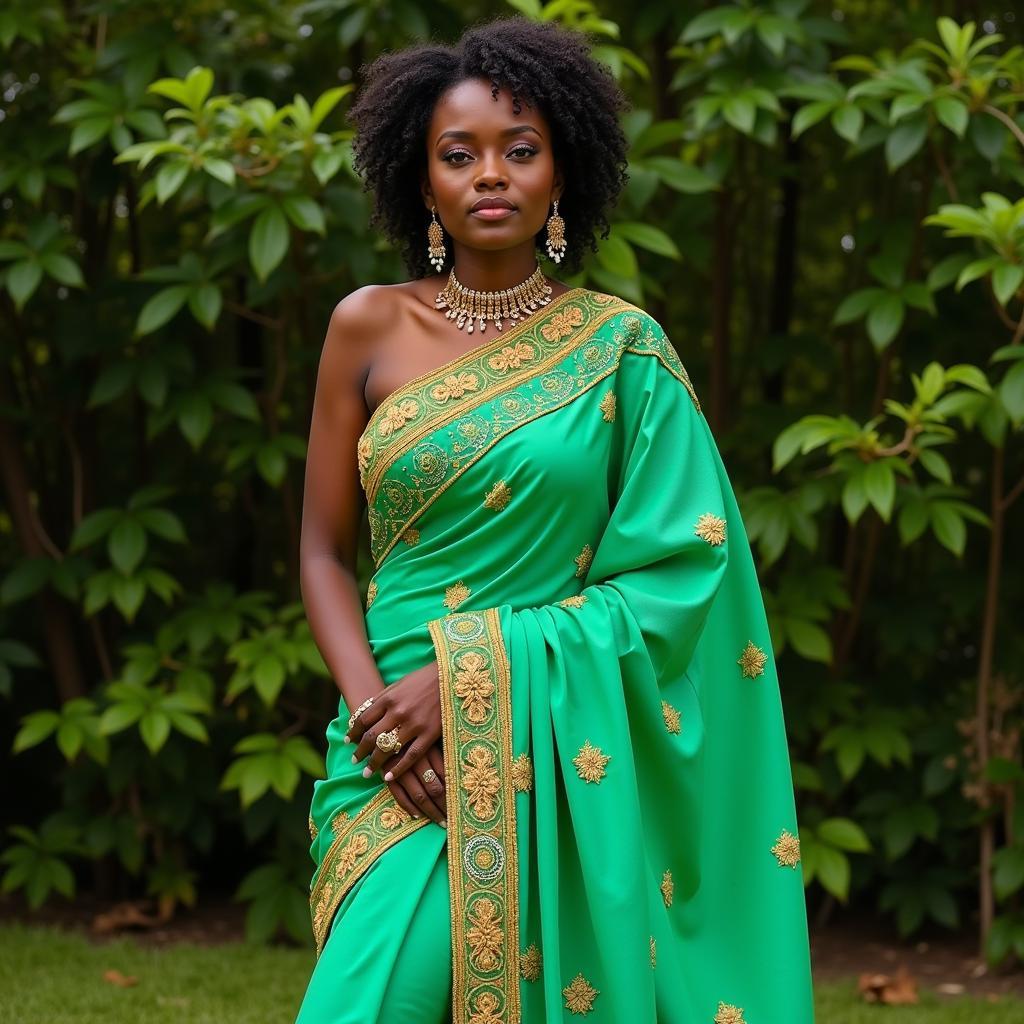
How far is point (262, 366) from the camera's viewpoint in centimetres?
475

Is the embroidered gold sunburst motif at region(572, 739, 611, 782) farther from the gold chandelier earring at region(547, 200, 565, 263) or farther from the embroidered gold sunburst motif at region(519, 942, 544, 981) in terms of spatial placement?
the gold chandelier earring at region(547, 200, 565, 263)

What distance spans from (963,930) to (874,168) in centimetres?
226

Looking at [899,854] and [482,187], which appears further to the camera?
[899,854]

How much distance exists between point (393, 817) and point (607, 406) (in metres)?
0.64

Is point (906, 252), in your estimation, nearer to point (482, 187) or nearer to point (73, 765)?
point (482, 187)

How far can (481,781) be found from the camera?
2.04 meters

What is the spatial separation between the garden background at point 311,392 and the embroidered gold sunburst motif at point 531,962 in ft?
5.11

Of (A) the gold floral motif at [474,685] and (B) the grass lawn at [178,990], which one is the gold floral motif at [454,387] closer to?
(A) the gold floral motif at [474,685]

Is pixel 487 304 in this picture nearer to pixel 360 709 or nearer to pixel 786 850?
pixel 360 709

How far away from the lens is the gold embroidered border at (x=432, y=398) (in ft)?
7.06

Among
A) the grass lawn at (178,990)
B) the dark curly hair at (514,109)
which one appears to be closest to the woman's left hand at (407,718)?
the dark curly hair at (514,109)

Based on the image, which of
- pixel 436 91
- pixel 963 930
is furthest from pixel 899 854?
pixel 436 91

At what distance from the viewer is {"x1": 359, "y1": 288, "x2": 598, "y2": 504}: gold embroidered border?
215 centimetres

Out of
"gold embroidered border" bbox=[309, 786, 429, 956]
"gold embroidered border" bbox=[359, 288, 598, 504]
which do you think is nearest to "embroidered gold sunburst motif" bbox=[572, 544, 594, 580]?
"gold embroidered border" bbox=[359, 288, 598, 504]
